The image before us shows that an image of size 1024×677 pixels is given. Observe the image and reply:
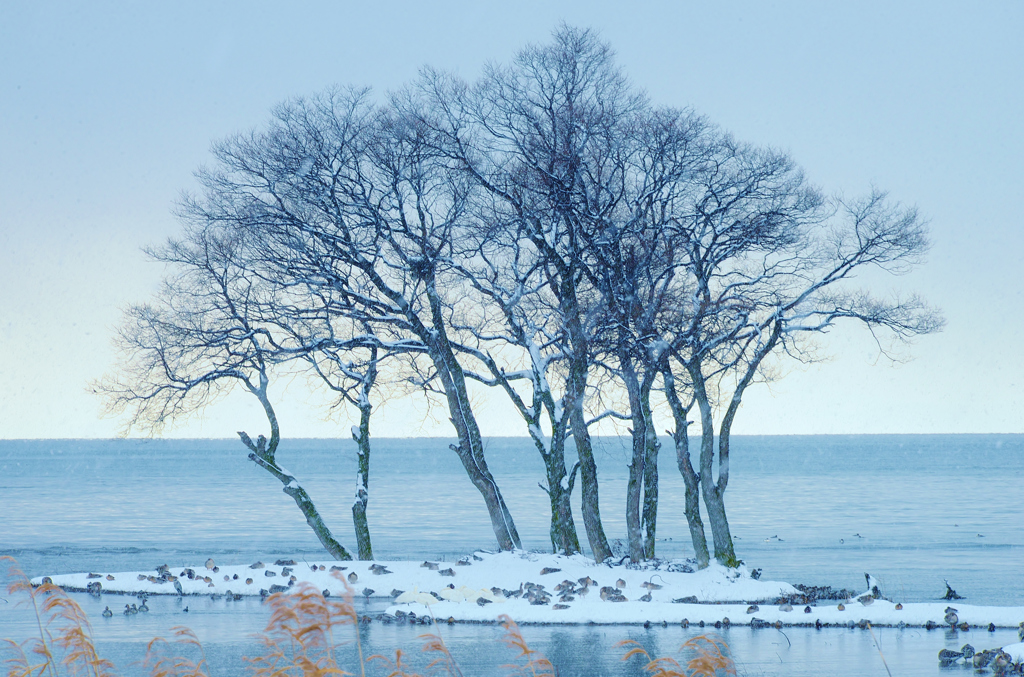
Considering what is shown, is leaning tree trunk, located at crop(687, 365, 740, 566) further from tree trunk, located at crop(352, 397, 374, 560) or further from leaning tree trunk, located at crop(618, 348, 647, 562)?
tree trunk, located at crop(352, 397, 374, 560)

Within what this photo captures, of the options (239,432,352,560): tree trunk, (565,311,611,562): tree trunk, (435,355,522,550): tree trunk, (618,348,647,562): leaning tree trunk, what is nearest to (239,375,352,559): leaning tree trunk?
(239,432,352,560): tree trunk

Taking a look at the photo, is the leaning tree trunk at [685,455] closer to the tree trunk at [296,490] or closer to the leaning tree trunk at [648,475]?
the leaning tree trunk at [648,475]

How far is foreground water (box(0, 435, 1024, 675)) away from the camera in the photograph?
40.2 feet

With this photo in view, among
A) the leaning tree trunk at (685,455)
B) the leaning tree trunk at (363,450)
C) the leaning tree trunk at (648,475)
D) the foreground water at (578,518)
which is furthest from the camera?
the leaning tree trunk at (363,450)

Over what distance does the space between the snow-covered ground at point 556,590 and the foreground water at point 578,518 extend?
2.38ft

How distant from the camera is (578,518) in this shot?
4575 centimetres

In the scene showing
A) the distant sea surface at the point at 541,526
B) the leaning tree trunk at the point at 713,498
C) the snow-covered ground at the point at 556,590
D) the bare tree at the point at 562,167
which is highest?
the bare tree at the point at 562,167

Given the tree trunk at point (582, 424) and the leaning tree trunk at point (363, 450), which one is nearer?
the tree trunk at point (582, 424)

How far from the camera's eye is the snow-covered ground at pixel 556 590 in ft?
45.8

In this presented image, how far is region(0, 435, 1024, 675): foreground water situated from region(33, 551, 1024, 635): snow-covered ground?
2.38 feet

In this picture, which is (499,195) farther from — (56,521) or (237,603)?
(56,521)

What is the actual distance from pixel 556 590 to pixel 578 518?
30368 millimetres

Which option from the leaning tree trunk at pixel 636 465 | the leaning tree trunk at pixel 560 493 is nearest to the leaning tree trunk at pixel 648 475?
the leaning tree trunk at pixel 636 465

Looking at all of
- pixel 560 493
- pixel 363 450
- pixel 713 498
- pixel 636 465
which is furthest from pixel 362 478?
pixel 713 498
